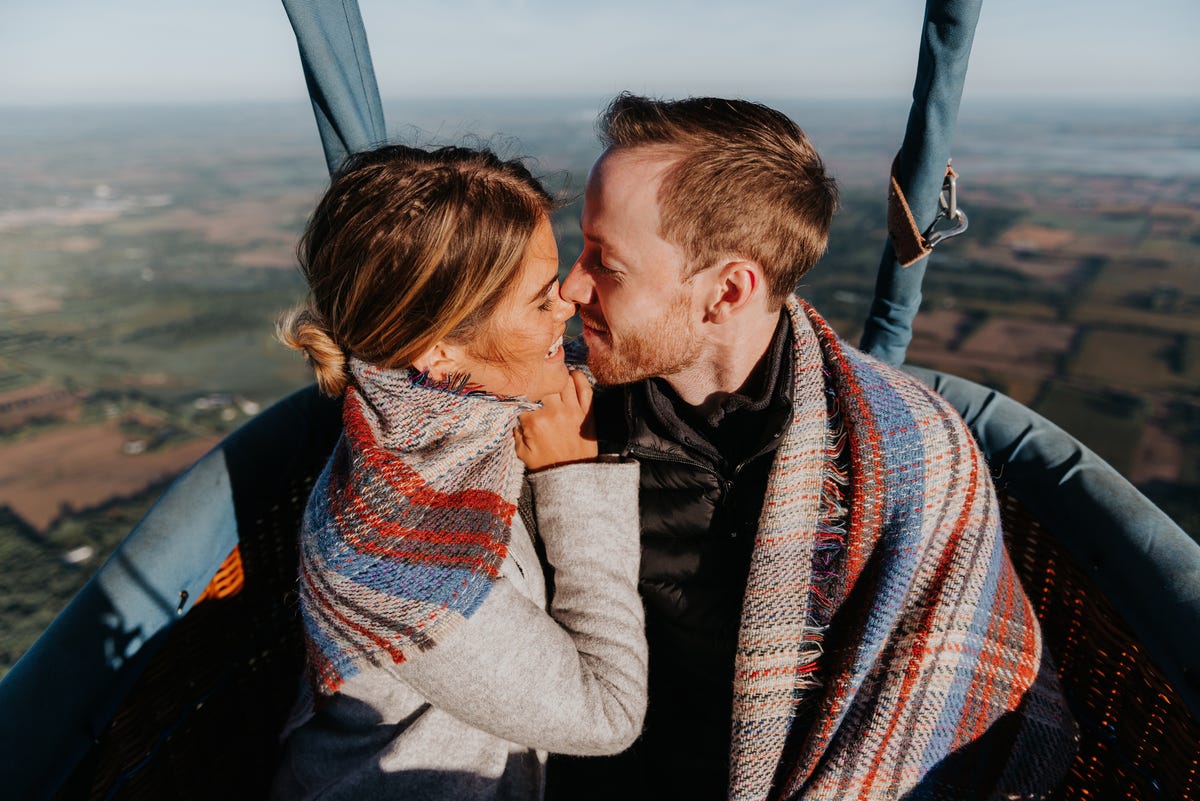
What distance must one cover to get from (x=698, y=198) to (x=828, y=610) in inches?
39.7

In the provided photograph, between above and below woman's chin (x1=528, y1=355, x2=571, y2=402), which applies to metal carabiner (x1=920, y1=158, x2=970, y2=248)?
above

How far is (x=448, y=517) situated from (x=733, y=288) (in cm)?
94

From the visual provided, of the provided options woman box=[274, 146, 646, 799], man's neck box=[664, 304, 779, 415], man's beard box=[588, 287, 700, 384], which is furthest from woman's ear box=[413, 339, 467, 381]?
man's neck box=[664, 304, 779, 415]

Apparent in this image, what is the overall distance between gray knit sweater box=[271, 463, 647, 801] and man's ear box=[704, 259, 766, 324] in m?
0.51

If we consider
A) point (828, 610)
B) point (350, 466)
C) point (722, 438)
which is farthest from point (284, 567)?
point (828, 610)

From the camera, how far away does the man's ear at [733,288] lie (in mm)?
1790

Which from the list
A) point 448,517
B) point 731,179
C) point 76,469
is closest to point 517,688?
point 448,517

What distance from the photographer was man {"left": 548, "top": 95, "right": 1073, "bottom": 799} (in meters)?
1.39

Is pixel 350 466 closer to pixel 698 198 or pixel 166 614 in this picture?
pixel 166 614

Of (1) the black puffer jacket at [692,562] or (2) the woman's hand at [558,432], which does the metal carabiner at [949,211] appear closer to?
(1) the black puffer jacket at [692,562]

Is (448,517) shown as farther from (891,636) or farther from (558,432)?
(891,636)

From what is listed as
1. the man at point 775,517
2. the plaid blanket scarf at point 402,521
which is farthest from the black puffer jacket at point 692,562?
the plaid blanket scarf at point 402,521

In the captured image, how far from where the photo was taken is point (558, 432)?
5.34ft

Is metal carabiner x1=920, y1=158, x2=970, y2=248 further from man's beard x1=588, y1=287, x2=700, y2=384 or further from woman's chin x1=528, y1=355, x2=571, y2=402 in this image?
woman's chin x1=528, y1=355, x2=571, y2=402
